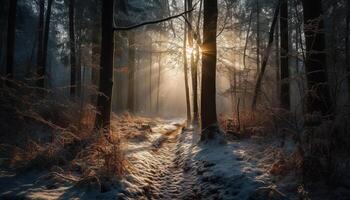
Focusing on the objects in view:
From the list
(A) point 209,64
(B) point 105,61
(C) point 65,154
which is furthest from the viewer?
(A) point 209,64

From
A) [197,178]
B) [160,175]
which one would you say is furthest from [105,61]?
[197,178]

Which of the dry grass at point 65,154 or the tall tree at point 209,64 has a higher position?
the tall tree at point 209,64

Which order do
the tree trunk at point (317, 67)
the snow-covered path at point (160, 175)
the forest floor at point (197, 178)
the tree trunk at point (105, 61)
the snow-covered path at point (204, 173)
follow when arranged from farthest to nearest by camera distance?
the tree trunk at point (105, 61), the tree trunk at point (317, 67), the snow-covered path at point (160, 175), the snow-covered path at point (204, 173), the forest floor at point (197, 178)

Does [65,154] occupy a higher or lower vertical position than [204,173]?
higher

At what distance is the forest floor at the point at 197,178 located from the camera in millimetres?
5246

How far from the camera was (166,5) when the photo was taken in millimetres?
25188

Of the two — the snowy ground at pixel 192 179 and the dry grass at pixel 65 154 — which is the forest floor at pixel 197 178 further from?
the dry grass at pixel 65 154

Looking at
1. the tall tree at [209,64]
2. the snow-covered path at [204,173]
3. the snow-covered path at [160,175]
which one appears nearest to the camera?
the snow-covered path at [204,173]

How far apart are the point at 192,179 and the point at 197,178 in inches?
5.7

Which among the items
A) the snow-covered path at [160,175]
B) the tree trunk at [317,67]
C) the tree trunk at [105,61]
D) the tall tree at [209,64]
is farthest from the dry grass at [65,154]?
the tree trunk at [317,67]

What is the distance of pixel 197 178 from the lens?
6.88 metres

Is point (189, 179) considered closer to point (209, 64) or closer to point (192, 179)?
point (192, 179)

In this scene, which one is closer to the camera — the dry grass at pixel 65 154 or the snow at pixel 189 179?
the snow at pixel 189 179

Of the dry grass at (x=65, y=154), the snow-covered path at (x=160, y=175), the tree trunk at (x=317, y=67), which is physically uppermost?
the tree trunk at (x=317, y=67)
